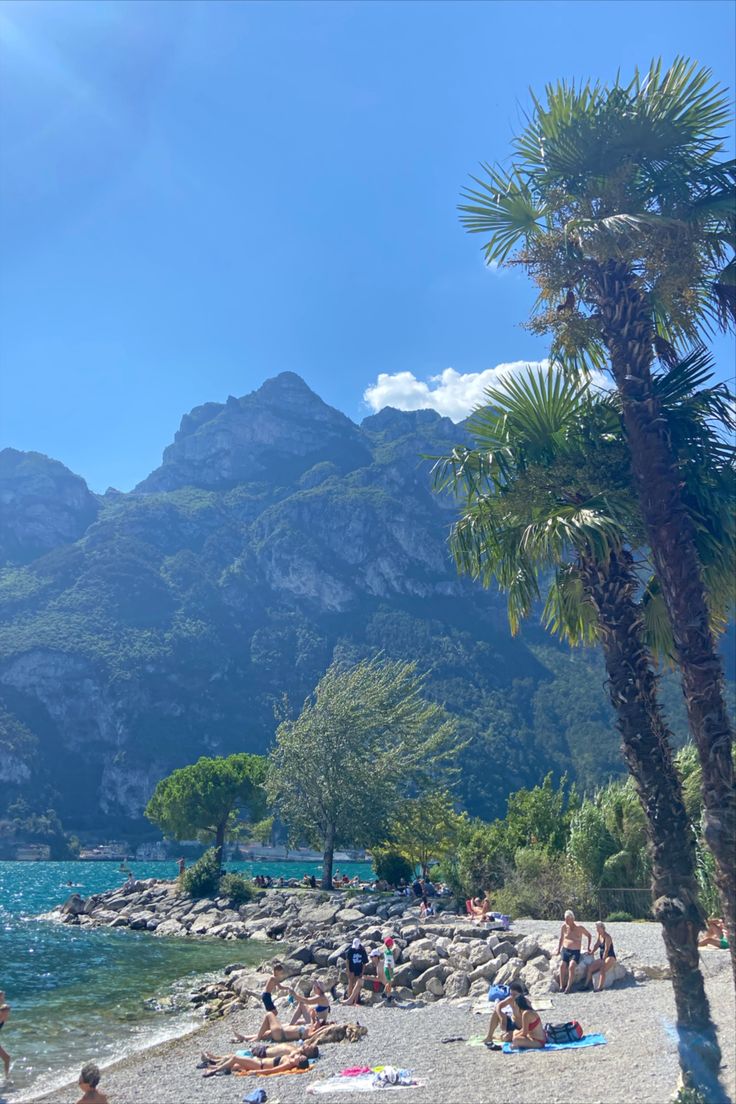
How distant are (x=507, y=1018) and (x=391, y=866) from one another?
2482cm

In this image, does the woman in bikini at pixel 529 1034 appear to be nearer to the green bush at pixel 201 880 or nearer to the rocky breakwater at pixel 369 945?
the rocky breakwater at pixel 369 945

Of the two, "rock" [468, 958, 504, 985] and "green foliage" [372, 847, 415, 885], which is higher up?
"green foliage" [372, 847, 415, 885]

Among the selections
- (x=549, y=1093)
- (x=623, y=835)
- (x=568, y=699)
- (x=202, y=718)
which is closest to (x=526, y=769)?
(x=568, y=699)

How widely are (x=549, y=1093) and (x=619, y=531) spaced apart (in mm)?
6128

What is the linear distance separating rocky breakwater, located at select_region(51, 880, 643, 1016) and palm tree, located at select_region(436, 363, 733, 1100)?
8.65 m

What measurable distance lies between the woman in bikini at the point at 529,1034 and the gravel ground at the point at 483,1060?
0.93 ft

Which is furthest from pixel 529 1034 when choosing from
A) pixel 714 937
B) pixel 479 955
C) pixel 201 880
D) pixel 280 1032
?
pixel 201 880

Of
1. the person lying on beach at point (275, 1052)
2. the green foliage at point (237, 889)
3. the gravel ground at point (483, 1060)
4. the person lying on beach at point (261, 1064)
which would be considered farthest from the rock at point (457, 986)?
the green foliage at point (237, 889)

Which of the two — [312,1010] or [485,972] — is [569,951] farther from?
[312,1010]

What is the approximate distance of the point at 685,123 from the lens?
29.1 feet

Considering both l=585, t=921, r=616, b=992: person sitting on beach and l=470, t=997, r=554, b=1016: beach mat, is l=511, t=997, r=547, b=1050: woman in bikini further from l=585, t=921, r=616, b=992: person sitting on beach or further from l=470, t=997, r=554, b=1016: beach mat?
l=585, t=921, r=616, b=992: person sitting on beach

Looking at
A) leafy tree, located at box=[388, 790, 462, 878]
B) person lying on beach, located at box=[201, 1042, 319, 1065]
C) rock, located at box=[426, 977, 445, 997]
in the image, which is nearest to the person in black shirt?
rock, located at box=[426, 977, 445, 997]

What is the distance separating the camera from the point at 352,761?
36.5 meters

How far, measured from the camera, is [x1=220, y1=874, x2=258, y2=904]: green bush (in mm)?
38225
